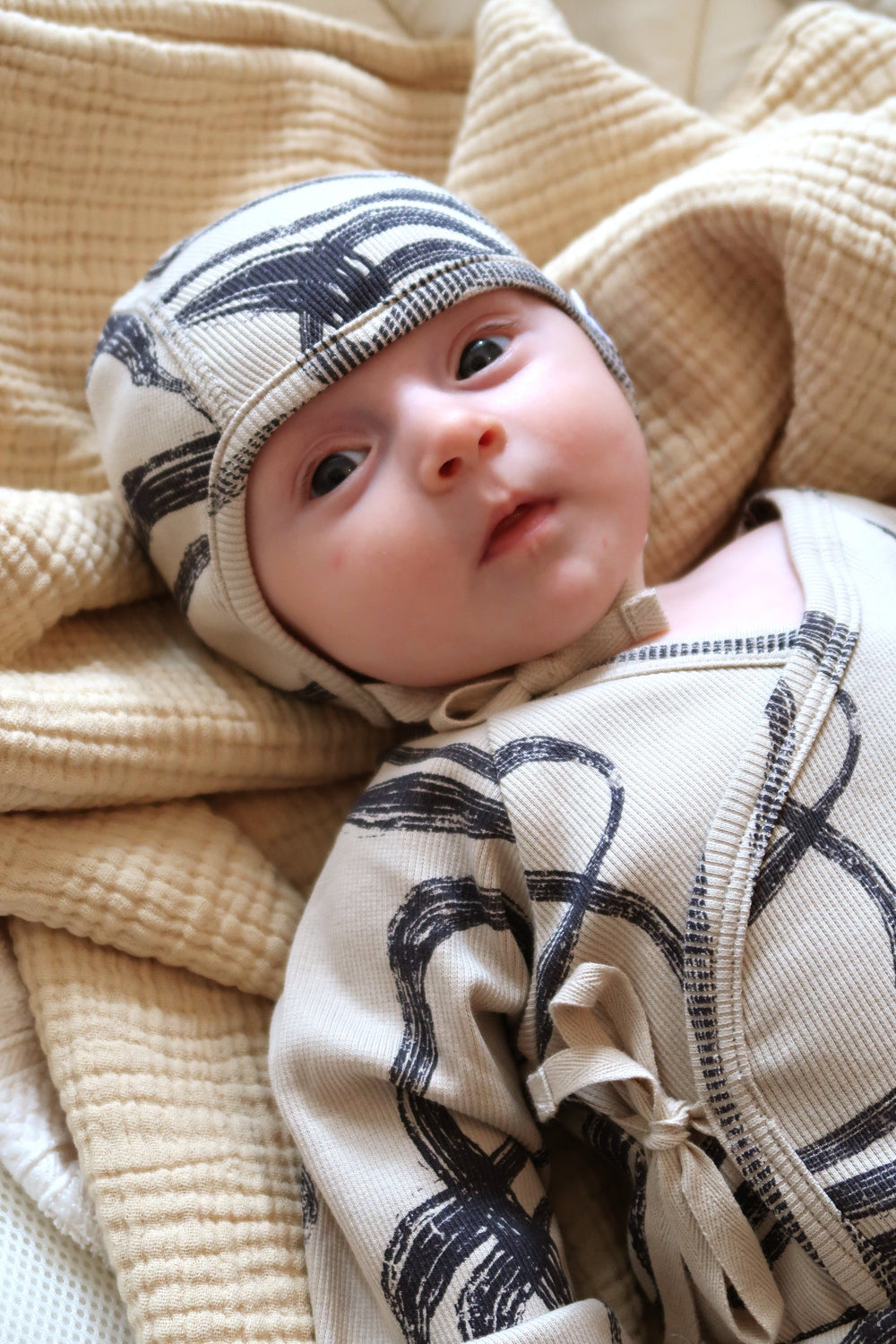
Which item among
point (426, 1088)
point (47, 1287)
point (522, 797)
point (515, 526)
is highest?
point (515, 526)

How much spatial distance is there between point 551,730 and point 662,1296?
44 cm

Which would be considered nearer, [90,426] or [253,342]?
[253,342]

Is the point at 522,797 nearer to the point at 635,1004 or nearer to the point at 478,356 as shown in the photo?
the point at 635,1004

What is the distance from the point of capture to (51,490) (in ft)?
3.51

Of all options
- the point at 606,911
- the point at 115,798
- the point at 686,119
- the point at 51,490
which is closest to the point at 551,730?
the point at 606,911

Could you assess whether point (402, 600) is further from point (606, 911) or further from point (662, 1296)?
point (662, 1296)

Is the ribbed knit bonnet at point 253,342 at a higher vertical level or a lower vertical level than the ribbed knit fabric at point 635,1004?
higher

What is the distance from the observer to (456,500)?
2.70 ft

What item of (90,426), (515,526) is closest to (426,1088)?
(515,526)

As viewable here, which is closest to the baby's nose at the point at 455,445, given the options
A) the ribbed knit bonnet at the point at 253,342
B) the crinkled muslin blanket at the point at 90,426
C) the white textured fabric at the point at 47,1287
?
the ribbed knit bonnet at the point at 253,342

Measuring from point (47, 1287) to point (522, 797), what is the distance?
1.69ft

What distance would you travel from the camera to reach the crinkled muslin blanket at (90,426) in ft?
2.82

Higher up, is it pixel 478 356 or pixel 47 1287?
pixel 478 356

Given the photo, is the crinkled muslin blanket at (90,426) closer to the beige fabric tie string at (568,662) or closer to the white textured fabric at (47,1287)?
the white textured fabric at (47,1287)
